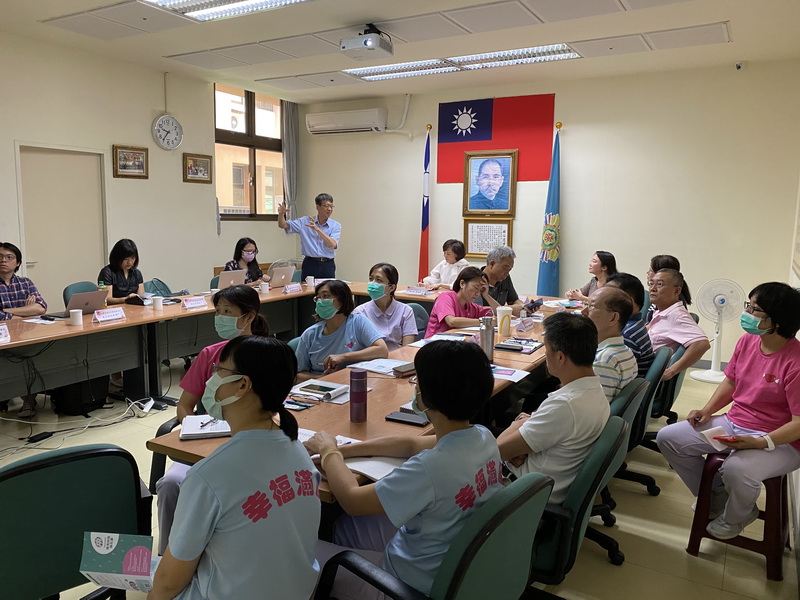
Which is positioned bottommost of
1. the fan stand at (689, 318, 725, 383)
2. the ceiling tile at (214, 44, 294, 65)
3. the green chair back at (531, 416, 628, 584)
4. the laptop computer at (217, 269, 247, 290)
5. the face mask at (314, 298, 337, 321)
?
the fan stand at (689, 318, 725, 383)

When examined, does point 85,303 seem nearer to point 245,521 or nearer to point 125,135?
point 125,135

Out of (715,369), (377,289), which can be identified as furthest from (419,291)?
(715,369)

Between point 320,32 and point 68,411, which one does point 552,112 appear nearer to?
point 320,32

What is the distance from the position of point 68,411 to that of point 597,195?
5.73 meters

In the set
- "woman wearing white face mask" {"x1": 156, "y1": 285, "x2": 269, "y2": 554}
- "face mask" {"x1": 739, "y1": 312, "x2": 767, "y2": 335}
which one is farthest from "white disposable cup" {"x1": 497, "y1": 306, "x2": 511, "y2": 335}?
"woman wearing white face mask" {"x1": 156, "y1": 285, "x2": 269, "y2": 554}

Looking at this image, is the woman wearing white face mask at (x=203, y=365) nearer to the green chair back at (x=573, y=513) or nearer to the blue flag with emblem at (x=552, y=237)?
the green chair back at (x=573, y=513)

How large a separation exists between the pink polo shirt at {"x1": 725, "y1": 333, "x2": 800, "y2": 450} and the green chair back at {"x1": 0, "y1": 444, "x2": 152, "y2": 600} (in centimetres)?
253

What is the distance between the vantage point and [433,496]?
140cm

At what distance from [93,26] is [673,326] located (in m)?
5.20

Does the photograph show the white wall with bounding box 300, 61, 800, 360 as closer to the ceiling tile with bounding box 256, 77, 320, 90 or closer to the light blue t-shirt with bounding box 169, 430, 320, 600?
the ceiling tile with bounding box 256, 77, 320, 90

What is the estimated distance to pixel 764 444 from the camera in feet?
7.79

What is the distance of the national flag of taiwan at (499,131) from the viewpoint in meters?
6.87

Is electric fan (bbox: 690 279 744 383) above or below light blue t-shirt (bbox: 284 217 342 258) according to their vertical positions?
below

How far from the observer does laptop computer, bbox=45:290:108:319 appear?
4.30 m
